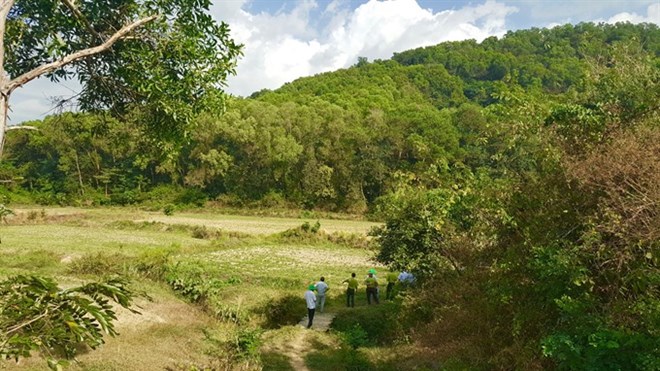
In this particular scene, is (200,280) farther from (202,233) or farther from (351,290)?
(202,233)

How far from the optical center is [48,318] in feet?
9.66

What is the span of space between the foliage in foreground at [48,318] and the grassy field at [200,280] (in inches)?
9.8

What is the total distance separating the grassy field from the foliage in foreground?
25cm

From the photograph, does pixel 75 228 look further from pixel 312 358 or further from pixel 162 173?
pixel 312 358

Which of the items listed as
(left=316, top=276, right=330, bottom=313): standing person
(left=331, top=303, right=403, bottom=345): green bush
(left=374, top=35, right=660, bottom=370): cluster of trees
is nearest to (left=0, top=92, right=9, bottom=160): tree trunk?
(left=374, top=35, right=660, bottom=370): cluster of trees

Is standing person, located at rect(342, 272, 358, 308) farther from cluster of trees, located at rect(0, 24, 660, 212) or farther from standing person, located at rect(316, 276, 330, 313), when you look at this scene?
cluster of trees, located at rect(0, 24, 660, 212)

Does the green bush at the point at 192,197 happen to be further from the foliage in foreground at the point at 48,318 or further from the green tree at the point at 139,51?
the foliage in foreground at the point at 48,318

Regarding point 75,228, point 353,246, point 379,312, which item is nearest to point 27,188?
point 75,228

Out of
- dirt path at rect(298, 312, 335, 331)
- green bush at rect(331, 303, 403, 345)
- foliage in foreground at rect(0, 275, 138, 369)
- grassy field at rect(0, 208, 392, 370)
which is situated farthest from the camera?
dirt path at rect(298, 312, 335, 331)

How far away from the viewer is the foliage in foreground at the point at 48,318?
2781 mm

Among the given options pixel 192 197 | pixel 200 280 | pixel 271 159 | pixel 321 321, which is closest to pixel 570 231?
pixel 321 321

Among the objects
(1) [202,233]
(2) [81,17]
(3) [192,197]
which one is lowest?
(1) [202,233]

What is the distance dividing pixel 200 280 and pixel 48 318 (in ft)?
56.4

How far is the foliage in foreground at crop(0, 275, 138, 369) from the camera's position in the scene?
2781 millimetres
